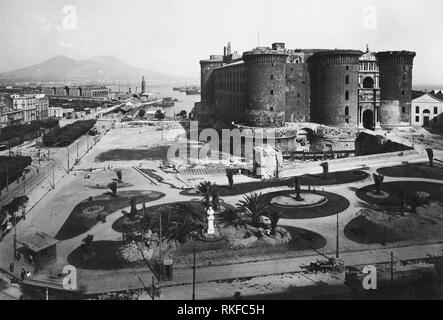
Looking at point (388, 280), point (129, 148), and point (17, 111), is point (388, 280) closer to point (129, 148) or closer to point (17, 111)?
point (129, 148)

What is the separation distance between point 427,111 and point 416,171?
95.0ft

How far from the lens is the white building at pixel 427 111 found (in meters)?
71.7

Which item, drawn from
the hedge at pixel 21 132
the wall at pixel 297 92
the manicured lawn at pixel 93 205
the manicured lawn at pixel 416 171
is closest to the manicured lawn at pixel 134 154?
the hedge at pixel 21 132

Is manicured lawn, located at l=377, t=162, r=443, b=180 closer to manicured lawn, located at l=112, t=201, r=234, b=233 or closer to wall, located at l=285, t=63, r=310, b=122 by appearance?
manicured lawn, located at l=112, t=201, r=234, b=233

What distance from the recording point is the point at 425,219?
33656mm

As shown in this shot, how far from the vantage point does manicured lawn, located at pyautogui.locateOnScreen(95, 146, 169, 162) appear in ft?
216

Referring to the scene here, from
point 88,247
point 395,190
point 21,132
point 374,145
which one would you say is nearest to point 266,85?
point 374,145

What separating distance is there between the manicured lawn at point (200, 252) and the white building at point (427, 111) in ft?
165

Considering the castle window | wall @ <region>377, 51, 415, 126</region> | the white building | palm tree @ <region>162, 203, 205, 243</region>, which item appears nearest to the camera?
palm tree @ <region>162, 203, 205, 243</region>

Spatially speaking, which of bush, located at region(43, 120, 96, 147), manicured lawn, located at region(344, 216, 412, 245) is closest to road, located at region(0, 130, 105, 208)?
bush, located at region(43, 120, 96, 147)

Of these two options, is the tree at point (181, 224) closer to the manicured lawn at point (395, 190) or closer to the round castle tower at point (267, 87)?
the manicured lawn at point (395, 190)

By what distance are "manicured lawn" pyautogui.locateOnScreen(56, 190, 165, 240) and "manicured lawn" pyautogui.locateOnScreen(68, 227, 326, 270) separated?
3567 millimetres

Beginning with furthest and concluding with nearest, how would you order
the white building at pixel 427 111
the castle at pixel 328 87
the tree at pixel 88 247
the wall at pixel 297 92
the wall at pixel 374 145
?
the white building at pixel 427 111 < the wall at pixel 297 92 < the castle at pixel 328 87 < the wall at pixel 374 145 < the tree at pixel 88 247

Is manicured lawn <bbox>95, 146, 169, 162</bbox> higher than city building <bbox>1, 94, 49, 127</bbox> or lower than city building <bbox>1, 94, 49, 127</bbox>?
lower
